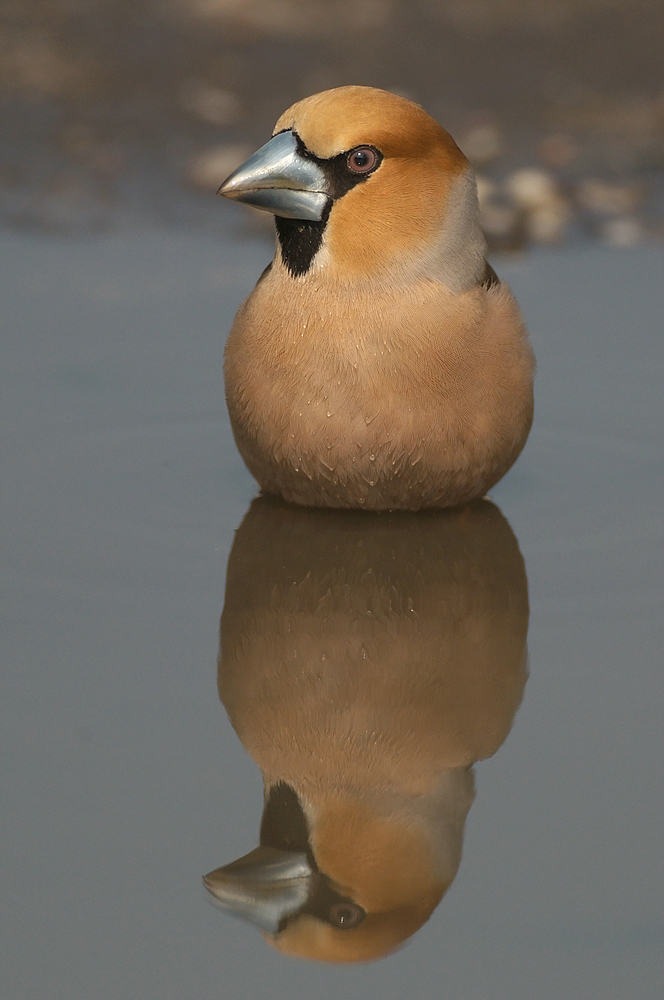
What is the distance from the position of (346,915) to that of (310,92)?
6.22 meters

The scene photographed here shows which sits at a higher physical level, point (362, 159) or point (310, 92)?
point (310, 92)

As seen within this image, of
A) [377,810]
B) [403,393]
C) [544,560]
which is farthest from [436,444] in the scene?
[377,810]

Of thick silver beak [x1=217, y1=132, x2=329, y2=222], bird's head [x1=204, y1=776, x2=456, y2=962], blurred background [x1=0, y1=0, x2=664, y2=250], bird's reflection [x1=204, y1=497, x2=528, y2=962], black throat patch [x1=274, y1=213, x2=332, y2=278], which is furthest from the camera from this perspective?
blurred background [x1=0, y1=0, x2=664, y2=250]

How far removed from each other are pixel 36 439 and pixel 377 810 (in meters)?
2.26

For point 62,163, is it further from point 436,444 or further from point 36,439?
point 436,444

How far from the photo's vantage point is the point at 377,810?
3.16 m

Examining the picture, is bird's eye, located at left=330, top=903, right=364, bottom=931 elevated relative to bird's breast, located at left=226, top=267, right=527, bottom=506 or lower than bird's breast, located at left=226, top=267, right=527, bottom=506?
lower

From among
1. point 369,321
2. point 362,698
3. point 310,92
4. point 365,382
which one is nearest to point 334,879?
point 362,698

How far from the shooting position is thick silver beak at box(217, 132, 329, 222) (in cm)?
418

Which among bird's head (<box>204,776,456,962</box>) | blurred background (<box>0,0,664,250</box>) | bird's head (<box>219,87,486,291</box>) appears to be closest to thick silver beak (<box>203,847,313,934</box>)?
bird's head (<box>204,776,456,962</box>)

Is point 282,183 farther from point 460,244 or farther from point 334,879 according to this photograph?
point 334,879

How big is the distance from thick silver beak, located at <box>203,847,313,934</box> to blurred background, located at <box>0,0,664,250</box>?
4627mm

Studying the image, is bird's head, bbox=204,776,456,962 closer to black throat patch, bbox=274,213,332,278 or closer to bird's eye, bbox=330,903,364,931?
bird's eye, bbox=330,903,364,931

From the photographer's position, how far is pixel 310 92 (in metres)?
8.38
